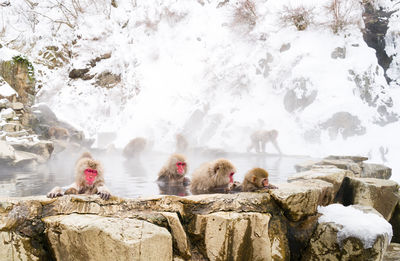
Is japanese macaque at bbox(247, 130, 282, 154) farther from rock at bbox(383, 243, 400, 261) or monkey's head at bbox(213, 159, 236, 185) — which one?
monkey's head at bbox(213, 159, 236, 185)

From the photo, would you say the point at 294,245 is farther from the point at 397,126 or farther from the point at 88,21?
the point at 88,21

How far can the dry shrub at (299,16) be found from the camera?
1058 cm

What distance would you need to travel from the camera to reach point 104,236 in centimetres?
173

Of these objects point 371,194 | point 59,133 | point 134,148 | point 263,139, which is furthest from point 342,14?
point 59,133

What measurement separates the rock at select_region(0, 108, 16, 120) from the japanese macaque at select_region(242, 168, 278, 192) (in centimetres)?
723

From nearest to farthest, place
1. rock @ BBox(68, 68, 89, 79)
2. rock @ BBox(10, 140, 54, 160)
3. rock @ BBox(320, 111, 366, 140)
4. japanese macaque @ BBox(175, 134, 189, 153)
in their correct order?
1. rock @ BBox(10, 140, 54, 160)
2. rock @ BBox(320, 111, 366, 140)
3. japanese macaque @ BBox(175, 134, 189, 153)
4. rock @ BBox(68, 68, 89, 79)

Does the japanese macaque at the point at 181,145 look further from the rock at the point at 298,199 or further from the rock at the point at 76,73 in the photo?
the rock at the point at 76,73

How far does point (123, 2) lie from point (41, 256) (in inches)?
591

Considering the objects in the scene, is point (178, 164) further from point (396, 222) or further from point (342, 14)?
point (342, 14)

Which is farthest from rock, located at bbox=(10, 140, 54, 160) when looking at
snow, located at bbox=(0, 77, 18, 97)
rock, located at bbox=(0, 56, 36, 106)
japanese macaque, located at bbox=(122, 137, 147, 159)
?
rock, located at bbox=(0, 56, 36, 106)

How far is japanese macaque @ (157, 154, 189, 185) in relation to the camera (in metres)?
3.62

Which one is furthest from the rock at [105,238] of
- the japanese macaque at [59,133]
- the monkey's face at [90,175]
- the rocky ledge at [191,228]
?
the japanese macaque at [59,133]

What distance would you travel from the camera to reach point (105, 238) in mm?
1724

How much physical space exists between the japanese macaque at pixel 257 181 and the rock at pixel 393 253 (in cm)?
147
